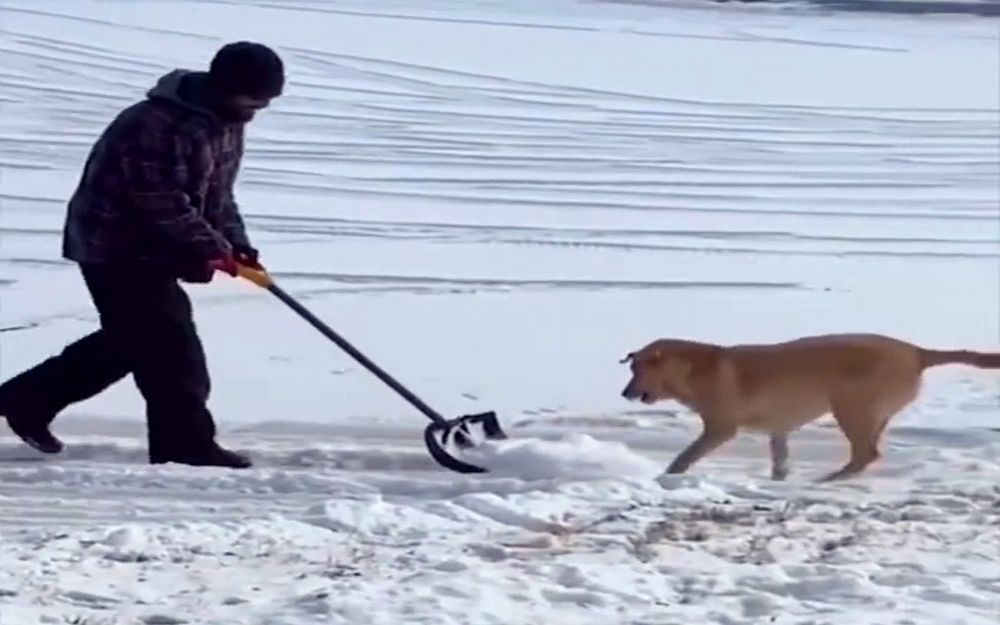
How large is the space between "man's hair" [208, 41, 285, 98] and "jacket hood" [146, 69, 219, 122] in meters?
0.05

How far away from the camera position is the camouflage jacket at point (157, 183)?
197 inches

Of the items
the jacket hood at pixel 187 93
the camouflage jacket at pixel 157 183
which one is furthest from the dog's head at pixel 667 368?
the jacket hood at pixel 187 93

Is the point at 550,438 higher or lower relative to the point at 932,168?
lower

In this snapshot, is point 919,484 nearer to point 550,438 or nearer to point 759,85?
point 550,438

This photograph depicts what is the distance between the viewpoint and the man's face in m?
5.02

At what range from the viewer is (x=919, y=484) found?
17.0 feet

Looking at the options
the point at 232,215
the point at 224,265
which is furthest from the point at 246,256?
the point at 224,265

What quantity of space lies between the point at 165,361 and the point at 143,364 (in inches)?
2.5

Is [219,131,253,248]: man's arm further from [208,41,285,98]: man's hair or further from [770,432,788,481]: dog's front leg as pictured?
[770,432,788,481]: dog's front leg

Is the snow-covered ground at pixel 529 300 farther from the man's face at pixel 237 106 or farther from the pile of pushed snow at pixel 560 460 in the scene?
the man's face at pixel 237 106

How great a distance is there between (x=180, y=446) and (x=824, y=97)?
24.8 feet

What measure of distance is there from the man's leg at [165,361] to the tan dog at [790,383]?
1.17 m

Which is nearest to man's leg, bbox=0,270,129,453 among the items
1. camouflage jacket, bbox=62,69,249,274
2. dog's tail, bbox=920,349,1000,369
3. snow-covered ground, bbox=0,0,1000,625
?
snow-covered ground, bbox=0,0,1000,625

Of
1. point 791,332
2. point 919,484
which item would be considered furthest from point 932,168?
point 919,484
